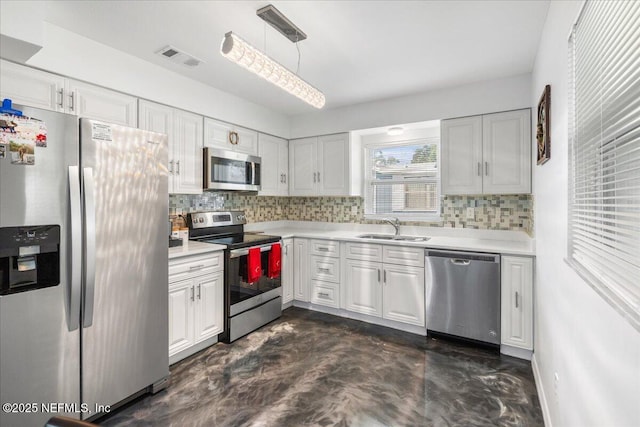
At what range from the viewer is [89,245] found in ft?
5.72

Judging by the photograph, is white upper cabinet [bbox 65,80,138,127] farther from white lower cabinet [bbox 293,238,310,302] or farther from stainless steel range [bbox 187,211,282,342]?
white lower cabinet [bbox 293,238,310,302]

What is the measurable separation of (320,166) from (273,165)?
63 centimetres

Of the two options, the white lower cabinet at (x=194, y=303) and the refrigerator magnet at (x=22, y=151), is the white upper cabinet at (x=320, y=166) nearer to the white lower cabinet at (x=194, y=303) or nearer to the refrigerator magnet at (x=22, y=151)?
the white lower cabinet at (x=194, y=303)

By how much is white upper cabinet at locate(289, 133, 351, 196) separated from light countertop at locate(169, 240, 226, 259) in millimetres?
1719

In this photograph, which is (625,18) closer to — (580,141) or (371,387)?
(580,141)

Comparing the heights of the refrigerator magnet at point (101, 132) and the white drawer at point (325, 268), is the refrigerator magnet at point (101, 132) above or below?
above

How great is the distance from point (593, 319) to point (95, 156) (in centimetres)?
241

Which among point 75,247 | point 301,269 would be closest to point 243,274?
point 301,269

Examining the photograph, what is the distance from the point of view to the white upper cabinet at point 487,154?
2912 mm

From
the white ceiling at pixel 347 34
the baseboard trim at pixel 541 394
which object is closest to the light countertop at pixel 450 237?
the baseboard trim at pixel 541 394

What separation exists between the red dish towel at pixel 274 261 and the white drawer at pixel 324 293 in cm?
53

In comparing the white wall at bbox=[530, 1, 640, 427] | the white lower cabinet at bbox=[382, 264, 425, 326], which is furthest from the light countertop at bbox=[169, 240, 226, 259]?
the white wall at bbox=[530, 1, 640, 427]

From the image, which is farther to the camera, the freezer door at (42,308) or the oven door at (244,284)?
the oven door at (244,284)

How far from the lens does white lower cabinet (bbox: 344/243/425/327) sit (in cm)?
309
